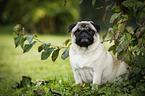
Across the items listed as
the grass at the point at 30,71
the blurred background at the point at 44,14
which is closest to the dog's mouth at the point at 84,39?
the grass at the point at 30,71

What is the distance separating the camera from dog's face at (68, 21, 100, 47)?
8.08 feet

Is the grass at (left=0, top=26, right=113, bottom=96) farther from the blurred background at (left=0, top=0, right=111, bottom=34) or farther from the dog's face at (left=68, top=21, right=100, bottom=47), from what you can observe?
the blurred background at (left=0, top=0, right=111, bottom=34)

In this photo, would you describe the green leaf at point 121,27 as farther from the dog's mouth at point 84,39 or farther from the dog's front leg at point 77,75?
the dog's front leg at point 77,75

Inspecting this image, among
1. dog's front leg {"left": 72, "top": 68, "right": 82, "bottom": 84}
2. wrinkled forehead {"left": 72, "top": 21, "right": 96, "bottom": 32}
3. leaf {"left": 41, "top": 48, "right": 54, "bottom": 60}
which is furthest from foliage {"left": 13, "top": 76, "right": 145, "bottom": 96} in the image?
wrinkled forehead {"left": 72, "top": 21, "right": 96, "bottom": 32}

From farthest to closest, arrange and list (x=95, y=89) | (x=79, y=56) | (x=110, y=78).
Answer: (x=110, y=78) < (x=79, y=56) < (x=95, y=89)

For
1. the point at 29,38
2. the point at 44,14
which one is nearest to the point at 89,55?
the point at 29,38

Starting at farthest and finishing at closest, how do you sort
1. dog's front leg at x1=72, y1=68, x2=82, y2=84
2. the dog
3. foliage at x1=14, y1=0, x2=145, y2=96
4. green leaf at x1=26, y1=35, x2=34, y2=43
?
dog's front leg at x1=72, y1=68, x2=82, y2=84, the dog, green leaf at x1=26, y1=35, x2=34, y2=43, foliage at x1=14, y1=0, x2=145, y2=96

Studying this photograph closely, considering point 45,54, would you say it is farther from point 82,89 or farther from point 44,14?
point 44,14

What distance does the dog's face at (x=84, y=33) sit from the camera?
→ 8.08ft

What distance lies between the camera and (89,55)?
257 cm

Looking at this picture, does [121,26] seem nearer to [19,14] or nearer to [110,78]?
[110,78]

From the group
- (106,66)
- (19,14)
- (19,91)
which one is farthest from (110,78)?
(19,14)

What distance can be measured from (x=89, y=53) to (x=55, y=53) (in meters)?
0.53

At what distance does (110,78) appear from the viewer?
9.16ft
